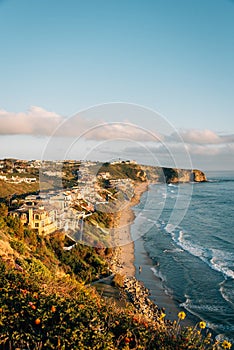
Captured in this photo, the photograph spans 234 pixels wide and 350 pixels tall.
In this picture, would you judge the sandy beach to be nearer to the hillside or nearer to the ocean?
the ocean

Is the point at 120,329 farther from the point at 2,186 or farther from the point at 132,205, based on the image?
the point at 132,205

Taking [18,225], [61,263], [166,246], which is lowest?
[166,246]

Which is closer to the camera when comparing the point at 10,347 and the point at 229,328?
the point at 10,347

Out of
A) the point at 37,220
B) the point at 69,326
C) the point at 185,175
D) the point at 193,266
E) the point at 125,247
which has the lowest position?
the point at 125,247

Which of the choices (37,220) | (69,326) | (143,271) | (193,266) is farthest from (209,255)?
(69,326)

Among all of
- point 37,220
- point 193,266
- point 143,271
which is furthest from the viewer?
point 193,266

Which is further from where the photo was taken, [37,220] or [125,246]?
[125,246]

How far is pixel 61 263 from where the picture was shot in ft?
51.0

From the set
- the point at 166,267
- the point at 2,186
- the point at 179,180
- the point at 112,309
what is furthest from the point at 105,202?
the point at 179,180

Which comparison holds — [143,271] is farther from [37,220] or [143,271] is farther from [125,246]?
[37,220]

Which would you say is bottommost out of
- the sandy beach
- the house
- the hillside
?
the sandy beach

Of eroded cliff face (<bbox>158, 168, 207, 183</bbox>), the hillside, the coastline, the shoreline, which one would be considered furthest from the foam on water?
eroded cliff face (<bbox>158, 168, 207, 183</bbox>)

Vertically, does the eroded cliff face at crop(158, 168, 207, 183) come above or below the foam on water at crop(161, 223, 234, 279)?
above

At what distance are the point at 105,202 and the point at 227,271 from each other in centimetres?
2007
